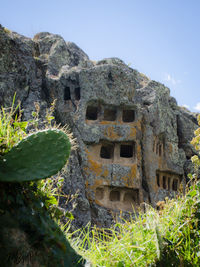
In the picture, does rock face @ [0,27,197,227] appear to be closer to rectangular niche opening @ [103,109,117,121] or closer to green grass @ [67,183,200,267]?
rectangular niche opening @ [103,109,117,121]

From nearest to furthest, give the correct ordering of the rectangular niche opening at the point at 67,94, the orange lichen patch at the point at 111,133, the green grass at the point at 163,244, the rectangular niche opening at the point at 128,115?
the green grass at the point at 163,244 → the orange lichen patch at the point at 111,133 → the rectangular niche opening at the point at 67,94 → the rectangular niche opening at the point at 128,115

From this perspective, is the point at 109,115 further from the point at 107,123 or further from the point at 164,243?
the point at 164,243

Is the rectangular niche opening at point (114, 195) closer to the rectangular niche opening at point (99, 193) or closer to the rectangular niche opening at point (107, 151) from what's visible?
the rectangular niche opening at point (99, 193)

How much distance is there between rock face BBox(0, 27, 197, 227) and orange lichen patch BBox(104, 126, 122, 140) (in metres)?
0.06

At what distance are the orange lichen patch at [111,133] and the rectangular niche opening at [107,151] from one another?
31.3 inches

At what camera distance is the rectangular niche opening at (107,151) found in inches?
655

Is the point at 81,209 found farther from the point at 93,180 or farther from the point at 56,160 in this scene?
the point at 56,160

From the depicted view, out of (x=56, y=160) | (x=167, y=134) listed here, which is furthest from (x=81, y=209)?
(x=56, y=160)

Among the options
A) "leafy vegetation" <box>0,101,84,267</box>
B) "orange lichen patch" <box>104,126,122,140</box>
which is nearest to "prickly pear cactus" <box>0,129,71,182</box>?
"leafy vegetation" <box>0,101,84,267</box>

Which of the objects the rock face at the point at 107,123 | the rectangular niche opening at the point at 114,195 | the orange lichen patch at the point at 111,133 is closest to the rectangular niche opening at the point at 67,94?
the rock face at the point at 107,123

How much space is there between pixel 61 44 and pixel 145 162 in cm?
1033

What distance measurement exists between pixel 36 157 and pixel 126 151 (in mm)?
15049

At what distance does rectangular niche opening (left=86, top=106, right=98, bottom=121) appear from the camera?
1694cm

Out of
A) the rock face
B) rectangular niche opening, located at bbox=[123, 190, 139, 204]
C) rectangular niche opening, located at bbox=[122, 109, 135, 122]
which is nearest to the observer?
the rock face
